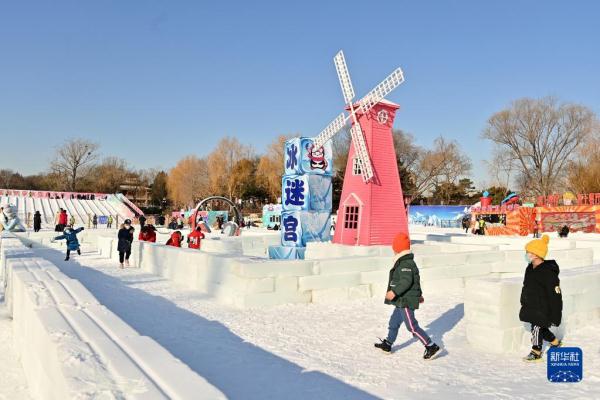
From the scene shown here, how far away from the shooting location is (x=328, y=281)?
8.25 metres

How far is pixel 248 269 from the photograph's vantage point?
7617 millimetres

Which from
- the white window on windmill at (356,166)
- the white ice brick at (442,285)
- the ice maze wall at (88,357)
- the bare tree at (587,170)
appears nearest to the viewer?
the ice maze wall at (88,357)

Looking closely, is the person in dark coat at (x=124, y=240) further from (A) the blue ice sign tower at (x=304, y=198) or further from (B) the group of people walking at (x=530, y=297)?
(B) the group of people walking at (x=530, y=297)

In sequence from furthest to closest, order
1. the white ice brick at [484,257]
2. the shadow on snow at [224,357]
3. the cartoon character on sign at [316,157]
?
1. the cartoon character on sign at [316,157]
2. the white ice brick at [484,257]
3. the shadow on snow at [224,357]

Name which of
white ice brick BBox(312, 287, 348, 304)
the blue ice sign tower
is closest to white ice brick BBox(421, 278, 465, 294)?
white ice brick BBox(312, 287, 348, 304)

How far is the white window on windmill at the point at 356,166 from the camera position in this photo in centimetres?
1520

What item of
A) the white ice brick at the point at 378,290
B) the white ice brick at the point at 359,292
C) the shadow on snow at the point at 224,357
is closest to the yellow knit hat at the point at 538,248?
the shadow on snow at the point at 224,357

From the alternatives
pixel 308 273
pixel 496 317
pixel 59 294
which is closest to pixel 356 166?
pixel 308 273

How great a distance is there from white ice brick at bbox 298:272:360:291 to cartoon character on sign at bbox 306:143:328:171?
29.8 ft

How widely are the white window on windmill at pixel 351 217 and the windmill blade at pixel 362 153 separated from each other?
110 cm

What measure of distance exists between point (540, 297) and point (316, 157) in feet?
42.7

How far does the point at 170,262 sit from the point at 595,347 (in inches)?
329

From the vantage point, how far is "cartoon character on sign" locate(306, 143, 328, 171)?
17.3 metres

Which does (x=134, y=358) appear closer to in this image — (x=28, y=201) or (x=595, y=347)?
(x=595, y=347)
